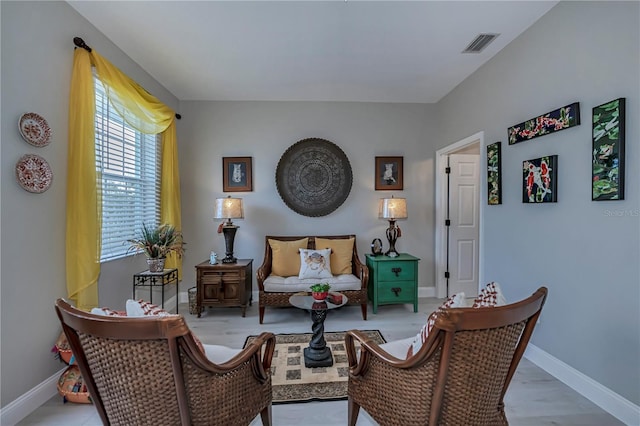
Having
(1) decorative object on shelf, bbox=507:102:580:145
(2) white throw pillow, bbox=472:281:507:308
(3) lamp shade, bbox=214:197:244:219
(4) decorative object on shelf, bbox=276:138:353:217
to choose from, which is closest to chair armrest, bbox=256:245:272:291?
(3) lamp shade, bbox=214:197:244:219

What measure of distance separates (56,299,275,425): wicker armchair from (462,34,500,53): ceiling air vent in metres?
3.12

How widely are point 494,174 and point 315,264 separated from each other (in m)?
2.14

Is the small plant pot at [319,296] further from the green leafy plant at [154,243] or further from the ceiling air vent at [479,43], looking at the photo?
the ceiling air vent at [479,43]

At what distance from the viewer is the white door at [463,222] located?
4.12m

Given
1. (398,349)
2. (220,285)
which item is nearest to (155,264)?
(220,285)

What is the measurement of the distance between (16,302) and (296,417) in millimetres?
1886

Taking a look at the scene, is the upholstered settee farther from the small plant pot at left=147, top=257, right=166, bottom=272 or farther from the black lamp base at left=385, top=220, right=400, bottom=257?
the small plant pot at left=147, top=257, right=166, bottom=272

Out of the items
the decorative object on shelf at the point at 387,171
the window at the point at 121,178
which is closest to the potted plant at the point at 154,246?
the window at the point at 121,178

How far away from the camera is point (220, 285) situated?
3414mm

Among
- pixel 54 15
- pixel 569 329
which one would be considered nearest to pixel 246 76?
pixel 54 15

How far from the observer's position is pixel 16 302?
1.80 metres

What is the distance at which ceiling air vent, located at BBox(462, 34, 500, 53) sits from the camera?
254 centimetres

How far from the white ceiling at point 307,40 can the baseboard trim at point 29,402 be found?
8.91 feet

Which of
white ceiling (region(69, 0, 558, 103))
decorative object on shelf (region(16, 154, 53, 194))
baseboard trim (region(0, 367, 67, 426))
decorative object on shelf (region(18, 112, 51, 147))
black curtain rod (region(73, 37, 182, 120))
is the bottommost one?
baseboard trim (region(0, 367, 67, 426))
